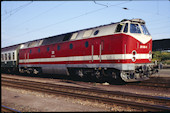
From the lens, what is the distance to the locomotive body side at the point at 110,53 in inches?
494

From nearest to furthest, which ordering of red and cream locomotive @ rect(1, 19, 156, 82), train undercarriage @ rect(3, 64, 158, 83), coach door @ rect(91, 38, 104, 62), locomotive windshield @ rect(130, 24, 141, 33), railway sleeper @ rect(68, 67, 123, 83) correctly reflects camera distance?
red and cream locomotive @ rect(1, 19, 156, 82) < train undercarriage @ rect(3, 64, 158, 83) < locomotive windshield @ rect(130, 24, 141, 33) < railway sleeper @ rect(68, 67, 123, 83) < coach door @ rect(91, 38, 104, 62)

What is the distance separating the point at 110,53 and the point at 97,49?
130 centimetres

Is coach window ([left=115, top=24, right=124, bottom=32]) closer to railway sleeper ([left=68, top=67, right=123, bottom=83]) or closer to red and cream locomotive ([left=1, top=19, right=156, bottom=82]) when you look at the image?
red and cream locomotive ([left=1, top=19, right=156, bottom=82])

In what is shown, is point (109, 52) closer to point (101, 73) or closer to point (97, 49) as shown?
point (97, 49)

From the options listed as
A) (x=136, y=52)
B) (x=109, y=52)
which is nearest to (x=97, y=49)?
(x=109, y=52)

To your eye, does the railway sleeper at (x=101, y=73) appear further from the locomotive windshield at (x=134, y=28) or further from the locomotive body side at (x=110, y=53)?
the locomotive windshield at (x=134, y=28)

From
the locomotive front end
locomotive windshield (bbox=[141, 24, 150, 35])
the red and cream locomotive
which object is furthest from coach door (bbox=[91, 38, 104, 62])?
locomotive windshield (bbox=[141, 24, 150, 35])

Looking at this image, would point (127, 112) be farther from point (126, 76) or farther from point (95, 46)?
point (95, 46)

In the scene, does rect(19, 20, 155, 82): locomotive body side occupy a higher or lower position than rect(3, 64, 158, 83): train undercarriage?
higher

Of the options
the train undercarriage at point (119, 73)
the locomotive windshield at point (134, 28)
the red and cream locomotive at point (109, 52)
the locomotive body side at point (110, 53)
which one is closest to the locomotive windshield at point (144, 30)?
the red and cream locomotive at point (109, 52)

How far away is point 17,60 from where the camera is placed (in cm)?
2591

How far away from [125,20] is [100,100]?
7197 mm

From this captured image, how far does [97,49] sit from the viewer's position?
14039 millimetres

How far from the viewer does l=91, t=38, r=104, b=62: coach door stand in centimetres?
1384
